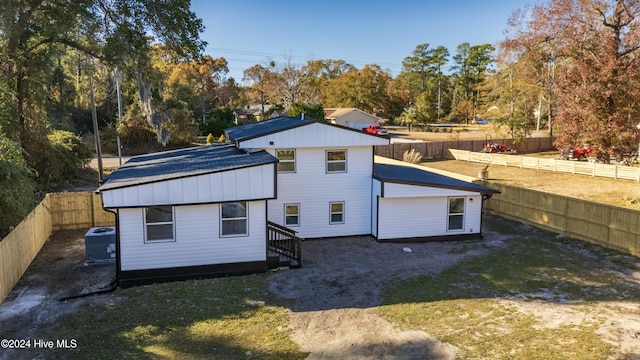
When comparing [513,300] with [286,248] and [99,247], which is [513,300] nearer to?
[286,248]

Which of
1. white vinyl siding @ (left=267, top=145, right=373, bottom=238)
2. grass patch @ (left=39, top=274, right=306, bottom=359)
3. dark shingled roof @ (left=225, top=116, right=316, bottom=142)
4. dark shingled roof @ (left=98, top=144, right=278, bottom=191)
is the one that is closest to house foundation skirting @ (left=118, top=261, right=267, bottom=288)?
grass patch @ (left=39, top=274, right=306, bottom=359)

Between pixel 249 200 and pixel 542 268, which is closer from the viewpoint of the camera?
pixel 249 200

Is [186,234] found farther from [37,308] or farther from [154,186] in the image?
[37,308]

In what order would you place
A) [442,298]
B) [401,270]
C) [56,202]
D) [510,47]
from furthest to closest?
[510,47] → [56,202] → [401,270] → [442,298]

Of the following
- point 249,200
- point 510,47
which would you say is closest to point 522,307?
point 249,200

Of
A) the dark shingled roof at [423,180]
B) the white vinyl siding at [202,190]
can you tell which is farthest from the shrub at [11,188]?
the dark shingled roof at [423,180]

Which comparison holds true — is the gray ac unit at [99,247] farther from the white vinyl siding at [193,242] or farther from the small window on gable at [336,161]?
the small window on gable at [336,161]

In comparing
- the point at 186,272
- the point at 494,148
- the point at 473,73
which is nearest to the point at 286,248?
the point at 186,272
